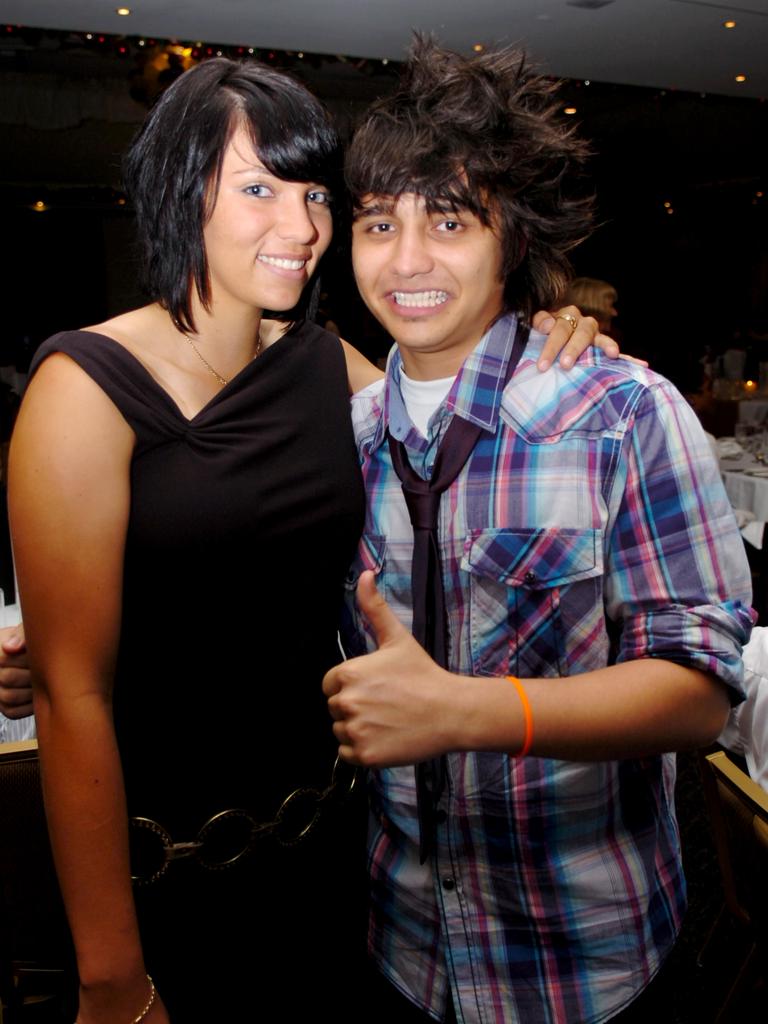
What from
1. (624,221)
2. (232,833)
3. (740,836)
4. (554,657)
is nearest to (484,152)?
(554,657)

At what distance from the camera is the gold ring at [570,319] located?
1325 mm

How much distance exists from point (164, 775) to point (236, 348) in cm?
64

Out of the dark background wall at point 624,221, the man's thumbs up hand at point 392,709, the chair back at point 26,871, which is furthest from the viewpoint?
the dark background wall at point 624,221

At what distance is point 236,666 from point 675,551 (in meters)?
0.62

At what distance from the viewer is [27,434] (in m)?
1.06

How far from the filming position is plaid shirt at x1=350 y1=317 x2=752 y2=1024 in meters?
1.15

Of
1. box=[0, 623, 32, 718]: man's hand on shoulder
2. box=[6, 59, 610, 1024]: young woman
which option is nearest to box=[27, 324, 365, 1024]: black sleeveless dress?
box=[6, 59, 610, 1024]: young woman

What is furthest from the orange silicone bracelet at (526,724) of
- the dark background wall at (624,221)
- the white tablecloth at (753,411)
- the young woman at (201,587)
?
the dark background wall at (624,221)

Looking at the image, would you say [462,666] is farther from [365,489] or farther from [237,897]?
[237,897]

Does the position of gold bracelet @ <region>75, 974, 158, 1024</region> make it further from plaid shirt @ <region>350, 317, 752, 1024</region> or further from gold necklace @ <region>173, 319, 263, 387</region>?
gold necklace @ <region>173, 319, 263, 387</region>

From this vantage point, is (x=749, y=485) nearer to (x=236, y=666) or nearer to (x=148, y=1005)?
(x=236, y=666)

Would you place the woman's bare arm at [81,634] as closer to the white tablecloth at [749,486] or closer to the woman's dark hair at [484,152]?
the woman's dark hair at [484,152]

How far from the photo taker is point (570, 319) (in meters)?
1.36

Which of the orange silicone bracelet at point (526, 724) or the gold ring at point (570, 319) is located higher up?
the gold ring at point (570, 319)
